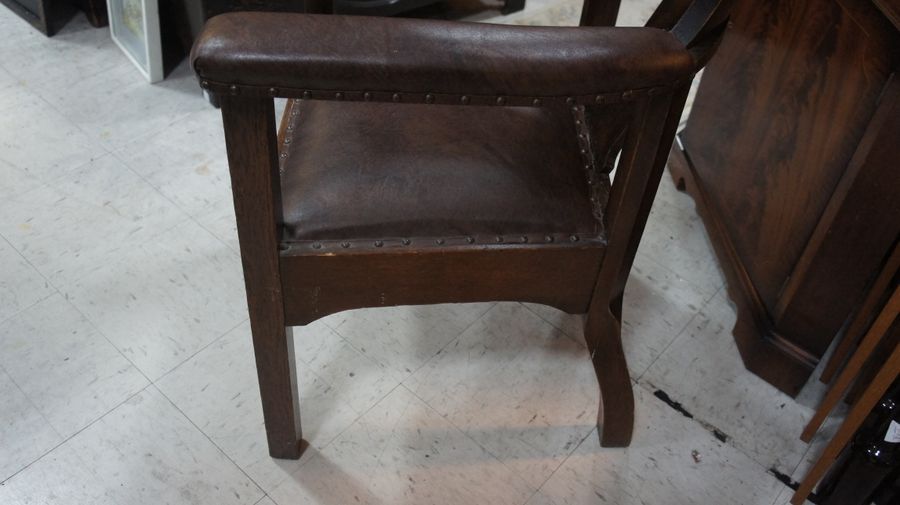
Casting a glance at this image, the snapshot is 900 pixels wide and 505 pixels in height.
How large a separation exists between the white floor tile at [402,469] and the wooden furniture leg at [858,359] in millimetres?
490

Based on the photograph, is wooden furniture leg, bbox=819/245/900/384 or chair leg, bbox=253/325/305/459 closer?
chair leg, bbox=253/325/305/459

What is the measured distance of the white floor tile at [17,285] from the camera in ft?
4.84

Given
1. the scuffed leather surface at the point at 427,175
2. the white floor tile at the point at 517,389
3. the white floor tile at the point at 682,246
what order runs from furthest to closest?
the white floor tile at the point at 682,246
the white floor tile at the point at 517,389
the scuffed leather surface at the point at 427,175

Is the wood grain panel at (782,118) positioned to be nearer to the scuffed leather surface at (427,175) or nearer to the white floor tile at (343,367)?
the scuffed leather surface at (427,175)

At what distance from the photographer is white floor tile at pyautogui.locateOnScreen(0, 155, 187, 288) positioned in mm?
1574

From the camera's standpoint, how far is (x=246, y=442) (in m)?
1.30

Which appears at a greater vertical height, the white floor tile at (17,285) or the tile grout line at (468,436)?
the white floor tile at (17,285)

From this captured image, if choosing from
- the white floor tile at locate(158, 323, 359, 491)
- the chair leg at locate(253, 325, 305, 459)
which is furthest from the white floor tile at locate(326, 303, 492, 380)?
the chair leg at locate(253, 325, 305, 459)

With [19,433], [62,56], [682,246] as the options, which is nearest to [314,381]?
[19,433]

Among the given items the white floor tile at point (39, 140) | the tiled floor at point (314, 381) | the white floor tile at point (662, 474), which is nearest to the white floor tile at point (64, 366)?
the tiled floor at point (314, 381)

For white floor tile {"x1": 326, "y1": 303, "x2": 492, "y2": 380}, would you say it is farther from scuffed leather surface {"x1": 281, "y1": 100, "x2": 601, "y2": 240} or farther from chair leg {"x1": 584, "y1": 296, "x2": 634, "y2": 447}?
scuffed leather surface {"x1": 281, "y1": 100, "x2": 601, "y2": 240}

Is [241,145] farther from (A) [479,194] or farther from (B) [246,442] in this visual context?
(B) [246,442]

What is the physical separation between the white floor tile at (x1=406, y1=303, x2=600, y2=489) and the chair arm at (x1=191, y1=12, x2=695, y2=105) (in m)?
0.68

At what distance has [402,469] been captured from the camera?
4.22 ft
